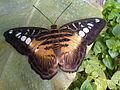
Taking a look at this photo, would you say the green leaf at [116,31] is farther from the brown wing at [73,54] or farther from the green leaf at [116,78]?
the brown wing at [73,54]

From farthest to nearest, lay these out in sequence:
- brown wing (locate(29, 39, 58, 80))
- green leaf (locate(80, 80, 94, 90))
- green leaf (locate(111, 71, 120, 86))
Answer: green leaf (locate(111, 71, 120, 86))
green leaf (locate(80, 80, 94, 90))
brown wing (locate(29, 39, 58, 80))

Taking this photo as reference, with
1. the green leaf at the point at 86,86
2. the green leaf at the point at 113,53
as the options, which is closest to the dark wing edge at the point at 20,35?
the green leaf at the point at 86,86

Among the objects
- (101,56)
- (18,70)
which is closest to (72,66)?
(18,70)

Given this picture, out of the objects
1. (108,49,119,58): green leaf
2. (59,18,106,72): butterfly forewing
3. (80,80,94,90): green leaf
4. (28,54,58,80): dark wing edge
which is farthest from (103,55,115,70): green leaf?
(28,54,58,80): dark wing edge

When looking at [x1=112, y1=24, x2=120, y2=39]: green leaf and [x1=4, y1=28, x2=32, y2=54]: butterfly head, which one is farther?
[x1=112, y1=24, x2=120, y2=39]: green leaf

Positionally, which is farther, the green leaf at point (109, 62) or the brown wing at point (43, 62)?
the green leaf at point (109, 62)

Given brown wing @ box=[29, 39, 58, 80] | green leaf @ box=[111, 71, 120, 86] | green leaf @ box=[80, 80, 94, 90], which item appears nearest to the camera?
brown wing @ box=[29, 39, 58, 80]

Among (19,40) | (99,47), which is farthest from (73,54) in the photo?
(99,47)

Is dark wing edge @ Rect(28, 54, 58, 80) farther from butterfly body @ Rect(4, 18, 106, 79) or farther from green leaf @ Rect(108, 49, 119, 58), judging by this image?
green leaf @ Rect(108, 49, 119, 58)
